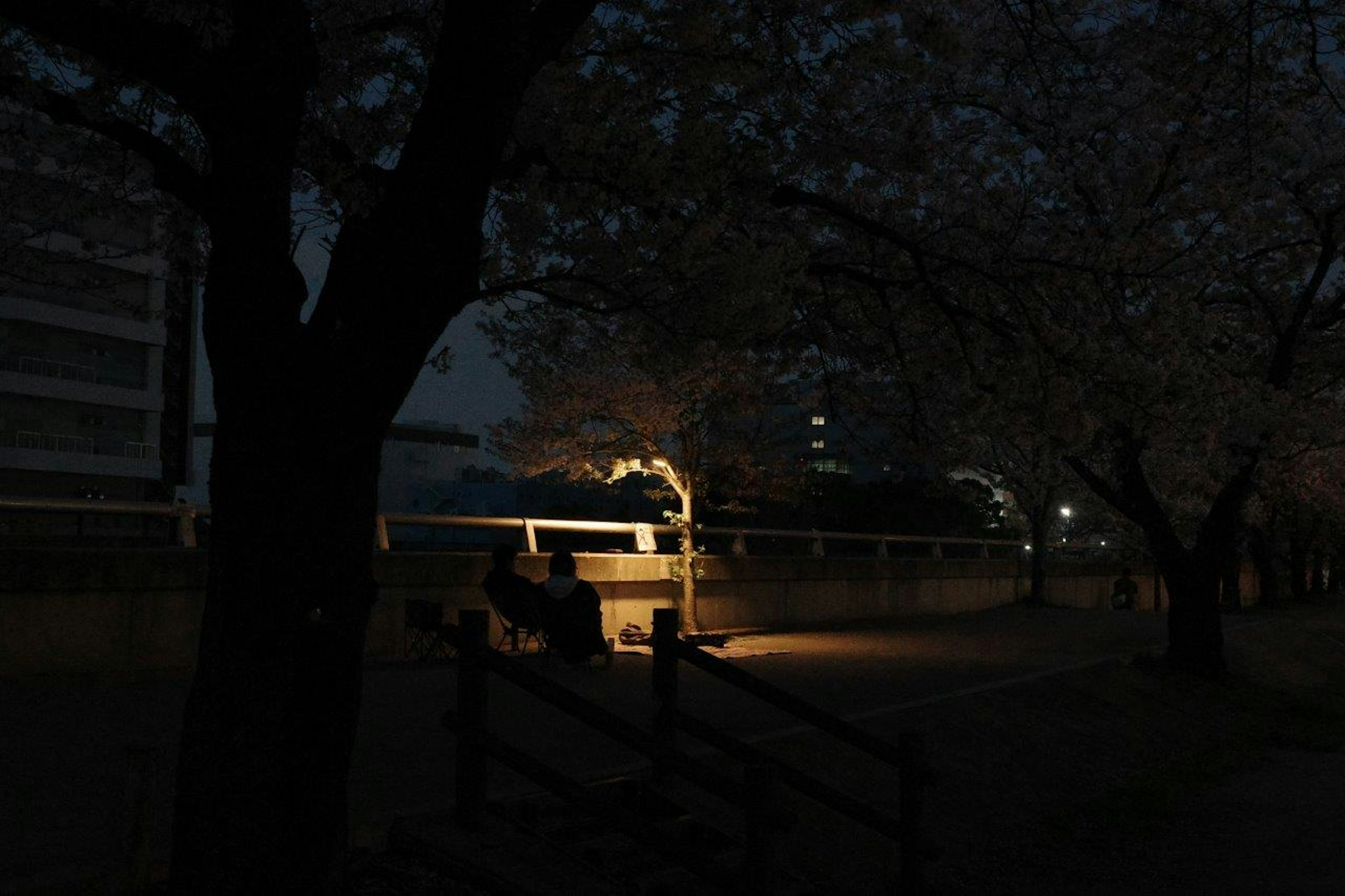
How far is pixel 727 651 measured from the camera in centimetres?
1864

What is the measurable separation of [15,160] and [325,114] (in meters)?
2.05

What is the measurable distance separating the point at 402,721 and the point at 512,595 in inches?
174

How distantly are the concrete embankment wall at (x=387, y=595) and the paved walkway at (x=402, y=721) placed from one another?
0.34m

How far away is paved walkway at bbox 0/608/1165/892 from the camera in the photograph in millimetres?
6750

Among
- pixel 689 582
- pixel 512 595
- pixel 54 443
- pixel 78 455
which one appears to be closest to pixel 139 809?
pixel 512 595

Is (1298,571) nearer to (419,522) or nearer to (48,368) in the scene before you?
(419,522)

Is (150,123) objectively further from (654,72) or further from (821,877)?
(821,877)

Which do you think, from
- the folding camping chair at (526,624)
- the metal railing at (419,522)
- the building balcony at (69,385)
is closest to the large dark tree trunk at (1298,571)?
the metal railing at (419,522)

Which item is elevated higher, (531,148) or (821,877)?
(531,148)

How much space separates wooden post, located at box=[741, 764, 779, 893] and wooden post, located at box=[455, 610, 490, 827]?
1.48 metres

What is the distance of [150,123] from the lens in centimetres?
846

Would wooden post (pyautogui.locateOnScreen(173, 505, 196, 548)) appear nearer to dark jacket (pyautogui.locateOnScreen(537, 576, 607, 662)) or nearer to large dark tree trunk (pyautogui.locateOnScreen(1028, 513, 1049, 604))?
dark jacket (pyautogui.locateOnScreen(537, 576, 607, 662))

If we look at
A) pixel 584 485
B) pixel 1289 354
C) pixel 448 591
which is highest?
pixel 1289 354

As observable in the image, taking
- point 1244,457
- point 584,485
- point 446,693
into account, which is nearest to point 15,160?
point 446,693
